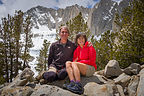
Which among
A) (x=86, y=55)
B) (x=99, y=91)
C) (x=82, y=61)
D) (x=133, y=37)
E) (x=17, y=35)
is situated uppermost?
(x=17, y=35)

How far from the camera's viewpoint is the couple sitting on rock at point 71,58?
3.35 metres

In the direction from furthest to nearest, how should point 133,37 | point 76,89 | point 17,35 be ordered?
point 17,35 < point 133,37 < point 76,89

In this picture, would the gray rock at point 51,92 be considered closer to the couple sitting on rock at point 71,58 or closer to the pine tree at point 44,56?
the couple sitting on rock at point 71,58

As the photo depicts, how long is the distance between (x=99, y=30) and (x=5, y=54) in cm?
6085

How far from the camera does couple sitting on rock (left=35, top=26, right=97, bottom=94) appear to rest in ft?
11.0

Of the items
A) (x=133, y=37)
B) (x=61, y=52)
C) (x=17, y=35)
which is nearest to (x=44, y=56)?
(x=17, y=35)

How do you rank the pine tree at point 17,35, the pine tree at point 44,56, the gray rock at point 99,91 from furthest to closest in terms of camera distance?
the pine tree at point 44,56 → the pine tree at point 17,35 → the gray rock at point 99,91

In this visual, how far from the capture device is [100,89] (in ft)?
9.01

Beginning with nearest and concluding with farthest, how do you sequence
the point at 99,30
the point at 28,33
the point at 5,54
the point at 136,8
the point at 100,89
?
the point at 100,89 → the point at 136,8 → the point at 5,54 → the point at 28,33 → the point at 99,30

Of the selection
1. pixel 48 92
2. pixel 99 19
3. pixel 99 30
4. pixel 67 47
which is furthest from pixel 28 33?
pixel 99 19

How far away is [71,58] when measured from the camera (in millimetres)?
4148

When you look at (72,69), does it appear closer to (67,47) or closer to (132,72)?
(67,47)

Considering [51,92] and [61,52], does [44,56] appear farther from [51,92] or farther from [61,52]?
[51,92]

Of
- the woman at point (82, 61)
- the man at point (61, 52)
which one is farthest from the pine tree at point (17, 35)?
the woman at point (82, 61)
